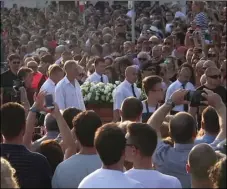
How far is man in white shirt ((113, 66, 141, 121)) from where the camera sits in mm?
11227

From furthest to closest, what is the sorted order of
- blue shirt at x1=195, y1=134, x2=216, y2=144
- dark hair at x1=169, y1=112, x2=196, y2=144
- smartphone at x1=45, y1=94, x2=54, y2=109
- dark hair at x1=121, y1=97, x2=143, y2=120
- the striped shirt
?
dark hair at x1=121, y1=97, x2=143, y2=120 < blue shirt at x1=195, y1=134, x2=216, y2=144 < smartphone at x1=45, y1=94, x2=54, y2=109 < dark hair at x1=169, y1=112, x2=196, y2=144 < the striped shirt

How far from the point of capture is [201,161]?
5.21 m

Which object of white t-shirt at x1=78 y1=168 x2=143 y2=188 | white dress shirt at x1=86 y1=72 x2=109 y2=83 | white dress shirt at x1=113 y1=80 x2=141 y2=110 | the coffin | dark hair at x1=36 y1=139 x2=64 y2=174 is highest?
white t-shirt at x1=78 y1=168 x2=143 y2=188

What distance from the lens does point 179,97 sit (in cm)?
634

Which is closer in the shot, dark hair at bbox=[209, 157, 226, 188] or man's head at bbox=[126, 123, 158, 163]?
dark hair at bbox=[209, 157, 226, 188]

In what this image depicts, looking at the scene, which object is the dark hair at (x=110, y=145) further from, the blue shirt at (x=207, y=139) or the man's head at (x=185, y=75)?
the man's head at (x=185, y=75)

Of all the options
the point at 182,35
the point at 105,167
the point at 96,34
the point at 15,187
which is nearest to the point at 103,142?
the point at 105,167

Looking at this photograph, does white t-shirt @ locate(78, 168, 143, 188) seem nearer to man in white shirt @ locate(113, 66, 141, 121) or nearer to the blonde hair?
the blonde hair

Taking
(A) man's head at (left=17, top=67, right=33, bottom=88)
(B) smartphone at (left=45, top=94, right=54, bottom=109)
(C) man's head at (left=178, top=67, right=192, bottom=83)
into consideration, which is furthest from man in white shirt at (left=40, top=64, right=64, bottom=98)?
(B) smartphone at (left=45, top=94, right=54, bottom=109)

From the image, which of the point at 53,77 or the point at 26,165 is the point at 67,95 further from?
the point at 26,165

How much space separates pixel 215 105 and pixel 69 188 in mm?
1273

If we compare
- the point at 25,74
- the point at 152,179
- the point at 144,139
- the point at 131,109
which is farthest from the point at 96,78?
the point at 152,179

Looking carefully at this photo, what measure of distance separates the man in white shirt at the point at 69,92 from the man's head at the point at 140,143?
5676 millimetres

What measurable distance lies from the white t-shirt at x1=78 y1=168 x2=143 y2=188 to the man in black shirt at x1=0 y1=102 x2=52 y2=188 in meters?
0.81
